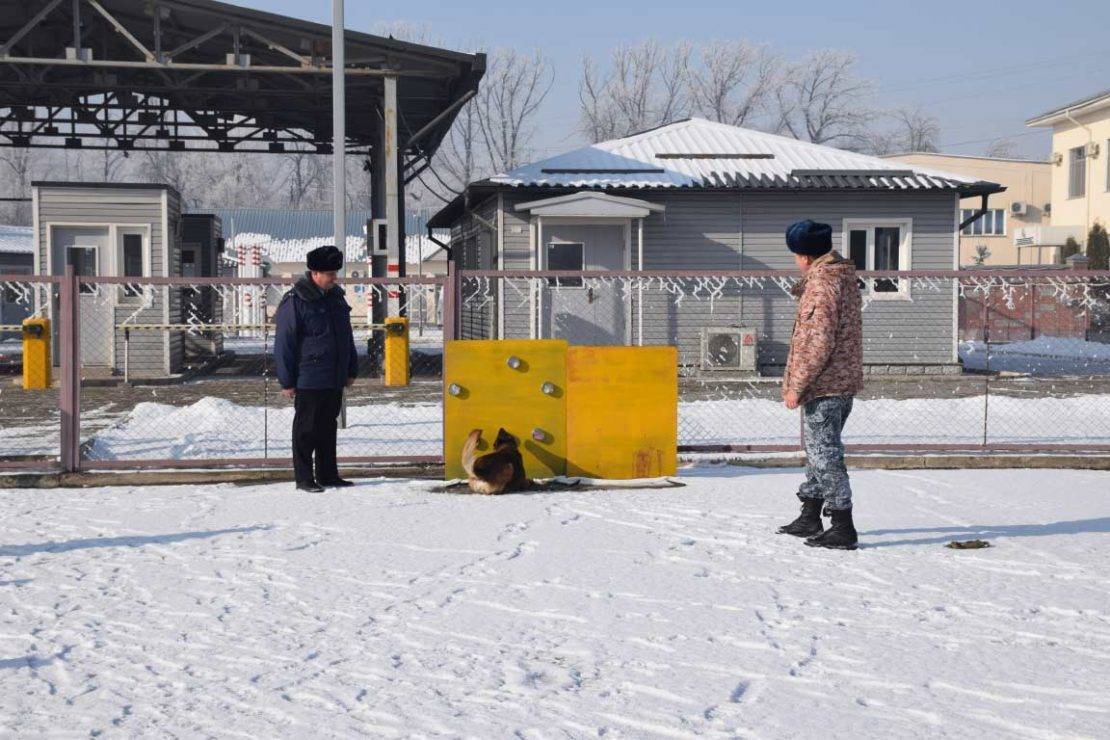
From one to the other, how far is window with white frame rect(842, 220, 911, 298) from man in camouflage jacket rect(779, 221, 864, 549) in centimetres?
1416

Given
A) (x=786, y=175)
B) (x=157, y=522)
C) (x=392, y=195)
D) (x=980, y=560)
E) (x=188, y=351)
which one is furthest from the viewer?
(x=188, y=351)

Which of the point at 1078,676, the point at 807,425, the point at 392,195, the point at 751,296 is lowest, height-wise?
the point at 1078,676

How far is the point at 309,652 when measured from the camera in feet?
15.1

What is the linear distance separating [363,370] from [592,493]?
12.2m

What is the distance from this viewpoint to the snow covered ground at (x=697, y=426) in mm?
10875

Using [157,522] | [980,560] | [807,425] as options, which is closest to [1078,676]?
[980,560]

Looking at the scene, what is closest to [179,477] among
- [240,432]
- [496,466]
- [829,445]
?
[496,466]

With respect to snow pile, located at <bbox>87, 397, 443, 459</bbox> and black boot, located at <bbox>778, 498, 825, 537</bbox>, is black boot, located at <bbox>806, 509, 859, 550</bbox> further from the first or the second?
snow pile, located at <bbox>87, 397, 443, 459</bbox>

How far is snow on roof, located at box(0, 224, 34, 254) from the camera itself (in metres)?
40.7

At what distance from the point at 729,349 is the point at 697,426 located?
21.6ft

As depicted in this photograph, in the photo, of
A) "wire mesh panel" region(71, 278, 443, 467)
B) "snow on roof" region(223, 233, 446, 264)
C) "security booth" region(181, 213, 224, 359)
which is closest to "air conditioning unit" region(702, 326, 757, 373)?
"wire mesh panel" region(71, 278, 443, 467)

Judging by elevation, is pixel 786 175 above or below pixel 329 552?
above

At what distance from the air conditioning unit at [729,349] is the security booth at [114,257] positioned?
888 cm

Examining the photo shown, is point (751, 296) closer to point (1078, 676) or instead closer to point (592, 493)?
point (592, 493)
